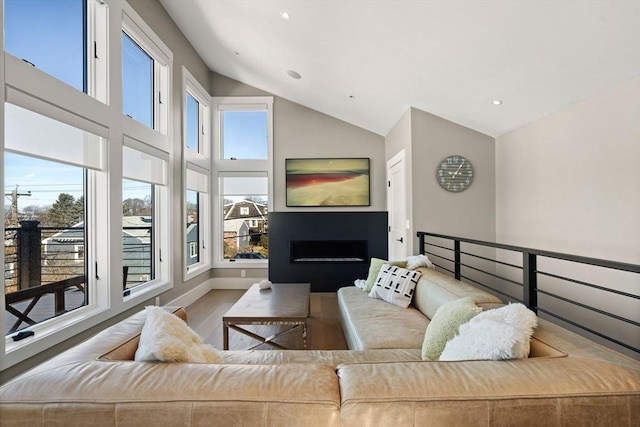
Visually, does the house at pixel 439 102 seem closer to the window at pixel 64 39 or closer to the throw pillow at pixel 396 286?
the window at pixel 64 39

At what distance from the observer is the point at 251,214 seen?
5.18m

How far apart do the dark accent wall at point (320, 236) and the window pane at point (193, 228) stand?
1173mm

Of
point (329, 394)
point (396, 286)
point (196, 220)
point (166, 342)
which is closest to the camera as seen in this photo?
point (329, 394)

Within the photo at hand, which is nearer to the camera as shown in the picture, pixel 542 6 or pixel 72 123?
pixel 542 6

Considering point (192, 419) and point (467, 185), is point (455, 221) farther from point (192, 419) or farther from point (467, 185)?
point (192, 419)

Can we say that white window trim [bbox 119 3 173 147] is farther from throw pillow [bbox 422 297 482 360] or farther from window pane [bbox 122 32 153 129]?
throw pillow [bbox 422 297 482 360]

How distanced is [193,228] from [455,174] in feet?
12.6

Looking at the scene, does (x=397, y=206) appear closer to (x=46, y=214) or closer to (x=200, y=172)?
(x=200, y=172)

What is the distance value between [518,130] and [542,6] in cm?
162

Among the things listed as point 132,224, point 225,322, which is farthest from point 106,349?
point 132,224

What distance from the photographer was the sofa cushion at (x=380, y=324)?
1.89 m

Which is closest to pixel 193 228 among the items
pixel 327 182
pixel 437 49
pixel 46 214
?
pixel 327 182

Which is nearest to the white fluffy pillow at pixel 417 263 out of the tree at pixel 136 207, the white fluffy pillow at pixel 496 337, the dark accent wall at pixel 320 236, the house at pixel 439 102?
the house at pixel 439 102

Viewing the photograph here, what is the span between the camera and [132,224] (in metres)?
3.08
